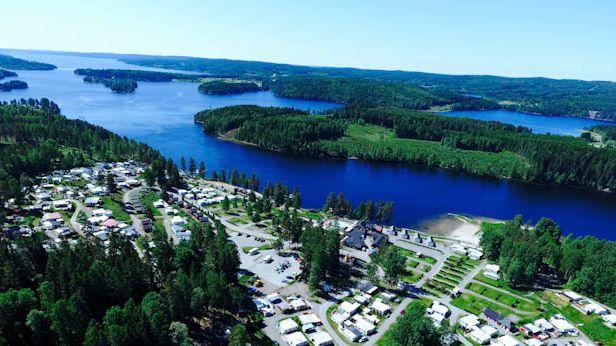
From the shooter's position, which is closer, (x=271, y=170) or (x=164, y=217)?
(x=164, y=217)

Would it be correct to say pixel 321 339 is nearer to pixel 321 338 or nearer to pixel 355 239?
pixel 321 338

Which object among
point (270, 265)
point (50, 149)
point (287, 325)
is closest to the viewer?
point (287, 325)

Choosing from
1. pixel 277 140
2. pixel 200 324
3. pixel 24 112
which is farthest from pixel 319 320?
pixel 24 112

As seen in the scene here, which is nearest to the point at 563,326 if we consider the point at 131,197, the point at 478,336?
the point at 478,336

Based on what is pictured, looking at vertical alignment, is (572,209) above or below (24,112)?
below

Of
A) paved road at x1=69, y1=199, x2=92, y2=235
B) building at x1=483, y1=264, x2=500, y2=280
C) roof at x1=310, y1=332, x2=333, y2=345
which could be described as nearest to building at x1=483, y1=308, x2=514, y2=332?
building at x1=483, y1=264, x2=500, y2=280

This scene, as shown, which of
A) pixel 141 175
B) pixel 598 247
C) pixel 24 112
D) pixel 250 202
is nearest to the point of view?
pixel 598 247

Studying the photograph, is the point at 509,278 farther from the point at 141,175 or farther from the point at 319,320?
the point at 141,175

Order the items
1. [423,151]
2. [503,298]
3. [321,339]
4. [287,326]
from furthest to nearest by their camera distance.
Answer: [423,151] < [503,298] < [287,326] < [321,339]
